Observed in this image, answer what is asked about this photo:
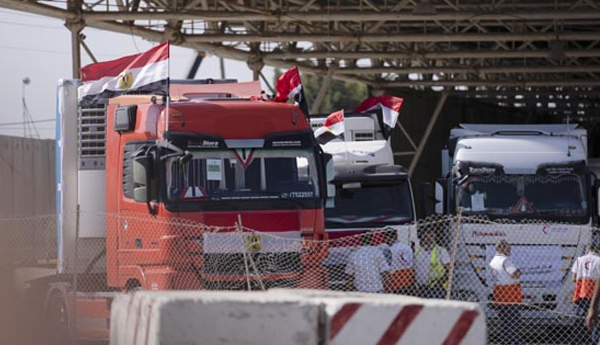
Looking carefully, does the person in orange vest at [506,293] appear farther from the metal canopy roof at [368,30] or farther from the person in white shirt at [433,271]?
the metal canopy roof at [368,30]

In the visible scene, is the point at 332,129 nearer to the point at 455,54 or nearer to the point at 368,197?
the point at 368,197

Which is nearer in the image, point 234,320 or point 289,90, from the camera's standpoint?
point 234,320

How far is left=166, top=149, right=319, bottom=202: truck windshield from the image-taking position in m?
15.1

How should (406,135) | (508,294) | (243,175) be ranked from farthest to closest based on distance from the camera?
(406,135) < (508,294) < (243,175)

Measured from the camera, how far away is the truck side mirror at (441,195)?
20125 mm

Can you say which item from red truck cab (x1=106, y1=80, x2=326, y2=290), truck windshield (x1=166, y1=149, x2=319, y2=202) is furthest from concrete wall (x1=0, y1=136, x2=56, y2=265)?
truck windshield (x1=166, y1=149, x2=319, y2=202)

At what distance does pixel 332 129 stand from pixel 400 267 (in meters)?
4.93

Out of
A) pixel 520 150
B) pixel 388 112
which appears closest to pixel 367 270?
pixel 520 150

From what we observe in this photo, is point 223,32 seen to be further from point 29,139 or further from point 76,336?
point 76,336

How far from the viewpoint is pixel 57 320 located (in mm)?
16625

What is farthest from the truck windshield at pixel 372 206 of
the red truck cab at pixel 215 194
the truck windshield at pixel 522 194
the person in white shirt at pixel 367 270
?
the red truck cab at pixel 215 194

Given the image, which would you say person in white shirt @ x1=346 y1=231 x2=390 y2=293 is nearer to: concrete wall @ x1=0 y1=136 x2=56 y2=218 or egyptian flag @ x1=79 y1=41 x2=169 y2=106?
egyptian flag @ x1=79 y1=41 x2=169 y2=106

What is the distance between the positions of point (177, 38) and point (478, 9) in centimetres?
712

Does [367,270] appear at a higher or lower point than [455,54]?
lower
